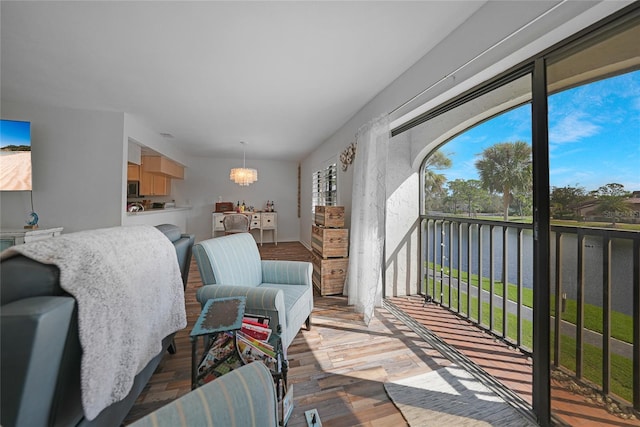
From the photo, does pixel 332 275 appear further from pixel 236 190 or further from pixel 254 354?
pixel 236 190

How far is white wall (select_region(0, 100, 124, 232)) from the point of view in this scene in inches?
122

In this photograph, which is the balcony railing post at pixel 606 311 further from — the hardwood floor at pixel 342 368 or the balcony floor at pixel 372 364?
the hardwood floor at pixel 342 368

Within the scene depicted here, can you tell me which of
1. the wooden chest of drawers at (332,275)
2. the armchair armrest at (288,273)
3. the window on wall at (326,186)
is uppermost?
the window on wall at (326,186)

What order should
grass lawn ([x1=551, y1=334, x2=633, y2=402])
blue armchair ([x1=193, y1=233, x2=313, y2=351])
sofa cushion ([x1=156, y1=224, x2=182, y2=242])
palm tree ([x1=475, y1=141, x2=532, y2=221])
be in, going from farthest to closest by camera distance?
palm tree ([x1=475, y1=141, x2=532, y2=221]) < sofa cushion ([x1=156, y1=224, x2=182, y2=242]) < blue armchair ([x1=193, y1=233, x2=313, y2=351]) < grass lawn ([x1=551, y1=334, x2=633, y2=402])

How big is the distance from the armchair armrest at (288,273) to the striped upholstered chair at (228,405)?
1.39m

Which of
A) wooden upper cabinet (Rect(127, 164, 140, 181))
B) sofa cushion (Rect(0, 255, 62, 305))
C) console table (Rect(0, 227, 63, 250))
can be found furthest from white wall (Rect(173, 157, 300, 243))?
sofa cushion (Rect(0, 255, 62, 305))

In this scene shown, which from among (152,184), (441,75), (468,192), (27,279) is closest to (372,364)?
(27,279)

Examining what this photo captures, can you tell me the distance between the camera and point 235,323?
1060 millimetres

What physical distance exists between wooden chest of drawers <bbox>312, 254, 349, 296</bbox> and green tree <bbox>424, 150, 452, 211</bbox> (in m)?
1.28

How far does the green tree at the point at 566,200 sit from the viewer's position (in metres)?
1.16

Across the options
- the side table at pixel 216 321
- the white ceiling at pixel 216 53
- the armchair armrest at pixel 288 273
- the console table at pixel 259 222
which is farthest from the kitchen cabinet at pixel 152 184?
the side table at pixel 216 321

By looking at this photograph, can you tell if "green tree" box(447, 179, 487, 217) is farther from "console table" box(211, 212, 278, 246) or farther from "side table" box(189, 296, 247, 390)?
"console table" box(211, 212, 278, 246)

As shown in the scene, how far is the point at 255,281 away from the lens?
206cm

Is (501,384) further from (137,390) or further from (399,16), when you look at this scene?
(399,16)
